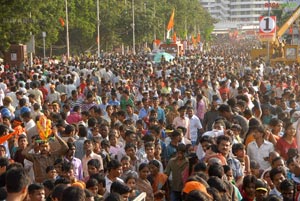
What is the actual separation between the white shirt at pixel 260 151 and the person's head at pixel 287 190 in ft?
8.21

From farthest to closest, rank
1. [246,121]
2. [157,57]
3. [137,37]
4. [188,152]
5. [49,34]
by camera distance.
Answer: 1. [137,37]
2. [49,34]
3. [157,57]
4. [246,121]
5. [188,152]

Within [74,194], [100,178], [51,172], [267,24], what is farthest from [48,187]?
[267,24]

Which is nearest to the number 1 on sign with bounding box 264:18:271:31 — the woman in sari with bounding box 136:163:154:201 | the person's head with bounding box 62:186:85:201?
the woman in sari with bounding box 136:163:154:201

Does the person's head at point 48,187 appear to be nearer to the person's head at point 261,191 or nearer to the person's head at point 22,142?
the person's head at point 261,191

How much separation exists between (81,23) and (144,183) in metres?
47.1

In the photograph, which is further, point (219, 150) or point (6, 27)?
point (6, 27)

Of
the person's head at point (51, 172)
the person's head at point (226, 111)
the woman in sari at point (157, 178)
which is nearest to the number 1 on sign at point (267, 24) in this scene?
the person's head at point (226, 111)

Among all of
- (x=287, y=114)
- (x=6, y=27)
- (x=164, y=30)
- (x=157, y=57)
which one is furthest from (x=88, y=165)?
(x=164, y=30)

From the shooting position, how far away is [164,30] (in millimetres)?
79125

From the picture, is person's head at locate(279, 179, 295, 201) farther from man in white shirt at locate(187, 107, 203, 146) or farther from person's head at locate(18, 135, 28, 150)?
man in white shirt at locate(187, 107, 203, 146)

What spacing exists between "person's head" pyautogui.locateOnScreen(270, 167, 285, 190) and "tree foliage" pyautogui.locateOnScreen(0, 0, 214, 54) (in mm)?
25999

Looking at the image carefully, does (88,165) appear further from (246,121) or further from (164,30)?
(164,30)

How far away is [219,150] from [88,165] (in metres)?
1.56

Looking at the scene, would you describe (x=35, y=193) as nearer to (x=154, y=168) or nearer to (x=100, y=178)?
(x=100, y=178)
